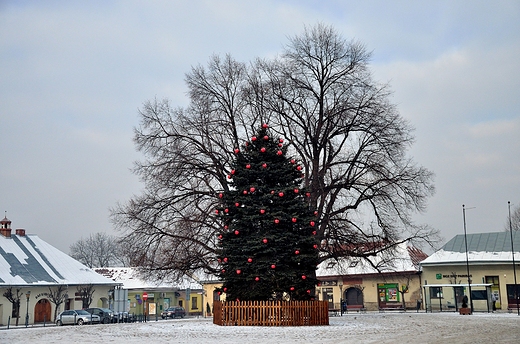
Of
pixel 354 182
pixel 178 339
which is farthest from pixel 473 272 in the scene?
pixel 178 339

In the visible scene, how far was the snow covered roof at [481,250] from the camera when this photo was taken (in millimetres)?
55250

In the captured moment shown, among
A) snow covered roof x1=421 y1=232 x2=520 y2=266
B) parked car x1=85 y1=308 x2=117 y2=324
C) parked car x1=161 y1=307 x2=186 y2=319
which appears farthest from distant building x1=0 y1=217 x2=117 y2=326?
snow covered roof x1=421 y1=232 x2=520 y2=266

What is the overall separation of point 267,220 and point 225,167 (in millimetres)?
7144

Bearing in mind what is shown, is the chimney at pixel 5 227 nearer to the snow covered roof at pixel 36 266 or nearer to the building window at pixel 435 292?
the snow covered roof at pixel 36 266

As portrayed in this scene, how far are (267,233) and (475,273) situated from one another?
113ft

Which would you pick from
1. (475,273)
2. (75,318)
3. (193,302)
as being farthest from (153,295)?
(475,273)

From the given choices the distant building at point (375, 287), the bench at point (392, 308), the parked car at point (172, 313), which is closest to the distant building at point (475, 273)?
the distant building at point (375, 287)

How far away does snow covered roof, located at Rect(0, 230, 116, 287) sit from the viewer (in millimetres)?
51406

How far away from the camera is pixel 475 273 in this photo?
55844 millimetres

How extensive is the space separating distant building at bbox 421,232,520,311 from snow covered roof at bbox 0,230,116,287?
3097 centimetres

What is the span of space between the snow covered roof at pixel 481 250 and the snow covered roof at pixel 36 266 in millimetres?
32382

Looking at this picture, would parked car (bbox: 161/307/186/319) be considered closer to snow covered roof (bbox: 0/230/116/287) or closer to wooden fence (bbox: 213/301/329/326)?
snow covered roof (bbox: 0/230/116/287)

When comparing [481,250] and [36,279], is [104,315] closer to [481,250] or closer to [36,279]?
[36,279]

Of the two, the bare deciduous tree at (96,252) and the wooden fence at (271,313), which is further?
the bare deciduous tree at (96,252)
